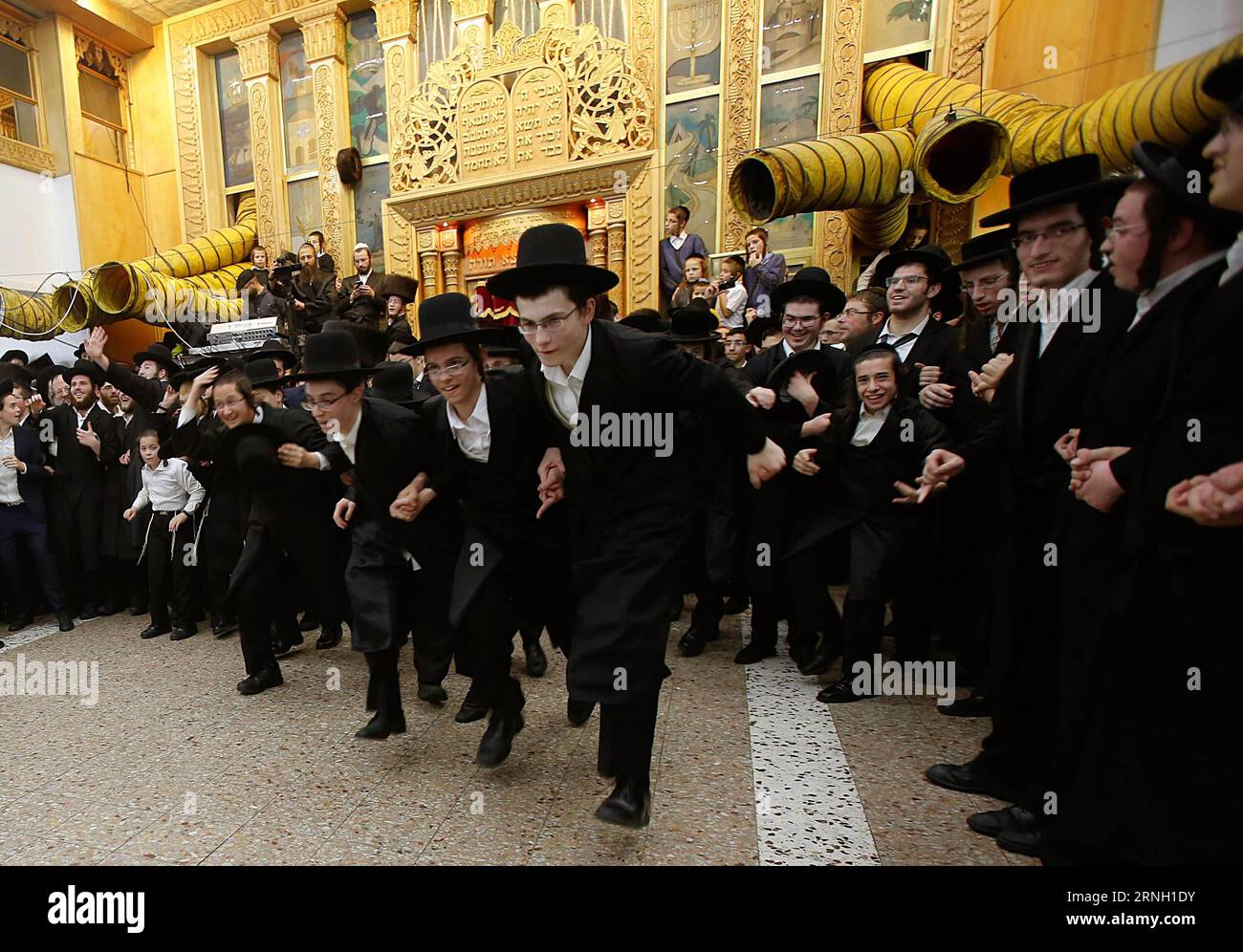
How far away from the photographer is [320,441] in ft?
10.7

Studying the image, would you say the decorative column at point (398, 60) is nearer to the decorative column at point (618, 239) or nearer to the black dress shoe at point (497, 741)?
the decorative column at point (618, 239)

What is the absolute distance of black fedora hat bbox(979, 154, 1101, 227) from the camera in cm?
199

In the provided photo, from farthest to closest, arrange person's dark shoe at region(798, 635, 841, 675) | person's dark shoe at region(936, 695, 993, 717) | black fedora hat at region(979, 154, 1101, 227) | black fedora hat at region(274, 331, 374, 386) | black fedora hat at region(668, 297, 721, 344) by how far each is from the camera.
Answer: black fedora hat at region(668, 297, 721, 344), person's dark shoe at region(798, 635, 841, 675), person's dark shoe at region(936, 695, 993, 717), black fedora hat at region(274, 331, 374, 386), black fedora hat at region(979, 154, 1101, 227)

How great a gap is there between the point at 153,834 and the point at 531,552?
168 cm

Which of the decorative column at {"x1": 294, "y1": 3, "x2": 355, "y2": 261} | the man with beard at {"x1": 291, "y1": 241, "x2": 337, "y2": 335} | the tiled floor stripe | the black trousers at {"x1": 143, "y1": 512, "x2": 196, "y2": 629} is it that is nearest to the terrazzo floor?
the tiled floor stripe

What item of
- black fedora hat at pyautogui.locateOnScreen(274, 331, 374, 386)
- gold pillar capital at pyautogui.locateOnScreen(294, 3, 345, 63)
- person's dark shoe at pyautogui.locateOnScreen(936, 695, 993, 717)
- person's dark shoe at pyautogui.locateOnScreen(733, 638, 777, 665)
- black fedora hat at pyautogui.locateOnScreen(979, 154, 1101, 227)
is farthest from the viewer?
gold pillar capital at pyautogui.locateOnScreen(294, 3, 345, 63)

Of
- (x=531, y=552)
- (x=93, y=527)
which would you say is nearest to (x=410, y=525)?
(x=531, y=552)

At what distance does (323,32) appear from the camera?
12.2 m

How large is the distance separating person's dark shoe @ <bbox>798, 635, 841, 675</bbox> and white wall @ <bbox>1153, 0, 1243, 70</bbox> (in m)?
2.75

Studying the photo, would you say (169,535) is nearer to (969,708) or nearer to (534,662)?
(534,662)

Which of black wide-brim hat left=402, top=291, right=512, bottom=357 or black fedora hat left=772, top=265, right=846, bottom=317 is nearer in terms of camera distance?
black wide-brim hat left=402, top=291, right=512, bottom=357

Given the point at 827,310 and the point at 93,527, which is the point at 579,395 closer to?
the point at 827,310

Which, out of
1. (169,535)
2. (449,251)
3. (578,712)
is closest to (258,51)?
(449,251)

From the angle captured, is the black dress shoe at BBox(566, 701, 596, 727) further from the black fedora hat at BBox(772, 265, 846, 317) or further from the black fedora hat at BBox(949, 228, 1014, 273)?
the black fedora hat at BBox(949, 228, 1014, 273)
